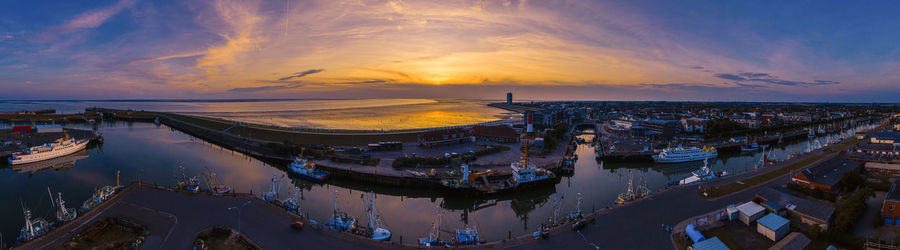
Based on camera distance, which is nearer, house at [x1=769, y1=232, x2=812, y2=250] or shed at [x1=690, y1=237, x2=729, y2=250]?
shed at [x1=690, y1=237, x2=729, y2=250]

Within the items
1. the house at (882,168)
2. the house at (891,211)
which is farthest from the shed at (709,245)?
the house at (882,168)

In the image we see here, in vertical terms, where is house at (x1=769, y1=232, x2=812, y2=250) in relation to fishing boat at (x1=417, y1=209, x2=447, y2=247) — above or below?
above

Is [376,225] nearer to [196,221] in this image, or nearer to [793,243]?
[196,221]

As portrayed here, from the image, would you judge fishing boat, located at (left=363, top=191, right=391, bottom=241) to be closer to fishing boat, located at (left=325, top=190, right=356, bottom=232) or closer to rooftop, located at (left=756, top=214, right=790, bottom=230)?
fishing boat, located at (left=325, top=190, right=356, bottom=232)

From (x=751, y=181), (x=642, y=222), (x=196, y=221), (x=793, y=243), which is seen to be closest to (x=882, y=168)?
(x=751, y=181)

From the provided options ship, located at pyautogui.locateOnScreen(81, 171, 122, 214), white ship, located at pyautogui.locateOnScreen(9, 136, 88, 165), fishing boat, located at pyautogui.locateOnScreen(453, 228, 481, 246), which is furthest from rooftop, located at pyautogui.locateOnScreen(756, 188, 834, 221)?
white ship, located at pyautogui.locateOnScreen(9, 136, 88, 165)

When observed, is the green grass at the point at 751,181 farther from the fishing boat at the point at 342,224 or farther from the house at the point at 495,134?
the house at the point at 495,134

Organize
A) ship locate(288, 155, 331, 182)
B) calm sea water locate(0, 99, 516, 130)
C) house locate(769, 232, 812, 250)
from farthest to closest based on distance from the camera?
1. calm sea water locate(0, 99, 516, 130)
2. ship locate(288, 155, 331, 182)
3. house locate(769, 232, 812, 250)
